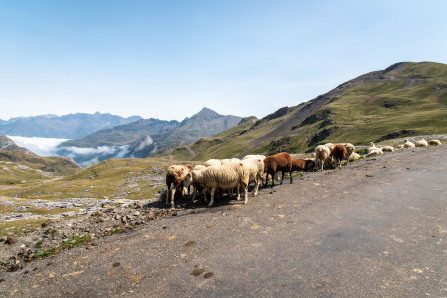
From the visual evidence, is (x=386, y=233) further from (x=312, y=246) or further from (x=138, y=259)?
(x=138, y=259)

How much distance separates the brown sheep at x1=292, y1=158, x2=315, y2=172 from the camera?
2897 centimetres

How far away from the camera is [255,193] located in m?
19.5

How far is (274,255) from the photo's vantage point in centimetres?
988

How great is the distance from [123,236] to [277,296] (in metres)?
10.6

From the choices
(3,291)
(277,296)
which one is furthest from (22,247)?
(277,296)

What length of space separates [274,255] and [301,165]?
2109 cm

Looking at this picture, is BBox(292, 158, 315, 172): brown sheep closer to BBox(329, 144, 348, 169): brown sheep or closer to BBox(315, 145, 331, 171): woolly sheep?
BBox(315, 145, 331, 171): woolly sheep

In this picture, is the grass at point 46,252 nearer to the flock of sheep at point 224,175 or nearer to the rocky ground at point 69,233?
the rocky ground at point 69,233

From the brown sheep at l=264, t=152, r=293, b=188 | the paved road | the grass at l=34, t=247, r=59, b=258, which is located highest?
the brown sheep at l=264, t=152, r=293, b=188

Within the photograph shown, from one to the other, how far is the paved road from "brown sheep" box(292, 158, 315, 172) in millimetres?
12142

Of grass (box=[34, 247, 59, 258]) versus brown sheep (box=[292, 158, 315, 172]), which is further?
brown sheep (box=[292, 158, 315, 172])

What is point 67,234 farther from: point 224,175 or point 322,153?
point 322,153

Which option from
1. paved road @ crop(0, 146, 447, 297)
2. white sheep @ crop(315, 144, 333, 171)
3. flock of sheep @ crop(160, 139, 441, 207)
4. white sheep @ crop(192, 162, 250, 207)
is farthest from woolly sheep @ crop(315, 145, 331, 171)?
white sheep @ crop(192, 162, 250, 207)

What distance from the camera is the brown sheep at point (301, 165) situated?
2897 centimetres
